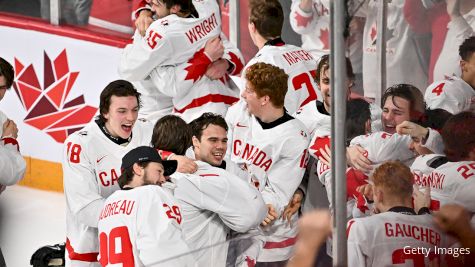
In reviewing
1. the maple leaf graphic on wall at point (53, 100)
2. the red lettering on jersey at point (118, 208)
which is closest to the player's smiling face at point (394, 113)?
the red lettering on jersey at point (118, 208)

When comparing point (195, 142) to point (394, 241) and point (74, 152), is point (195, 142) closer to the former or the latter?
point (74, 152)

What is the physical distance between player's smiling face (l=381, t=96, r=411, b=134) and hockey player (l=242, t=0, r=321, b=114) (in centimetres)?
174

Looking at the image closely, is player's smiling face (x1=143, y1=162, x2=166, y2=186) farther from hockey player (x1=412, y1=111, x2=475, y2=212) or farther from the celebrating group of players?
hockey player (x1=412, y1=111, x2=475, y2=212)

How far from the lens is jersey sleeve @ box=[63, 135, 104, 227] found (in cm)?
358

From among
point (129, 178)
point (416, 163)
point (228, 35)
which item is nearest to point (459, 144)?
point (416, 163)

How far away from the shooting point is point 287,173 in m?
3.49

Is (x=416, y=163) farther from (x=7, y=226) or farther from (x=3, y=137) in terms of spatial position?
(x=7, y=226)

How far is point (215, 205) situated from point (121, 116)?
→ 2.28 ft

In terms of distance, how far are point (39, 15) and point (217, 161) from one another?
2.46 meters

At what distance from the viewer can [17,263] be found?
4.69 meters

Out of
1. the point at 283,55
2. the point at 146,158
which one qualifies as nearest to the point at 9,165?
the point at 146,158

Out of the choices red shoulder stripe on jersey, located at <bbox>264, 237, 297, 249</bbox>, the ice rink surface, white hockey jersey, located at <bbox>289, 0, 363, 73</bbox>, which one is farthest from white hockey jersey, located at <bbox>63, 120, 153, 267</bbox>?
red shoulder stripe on jersey, located at <bbox>264, 237, 297, 249</bbox>

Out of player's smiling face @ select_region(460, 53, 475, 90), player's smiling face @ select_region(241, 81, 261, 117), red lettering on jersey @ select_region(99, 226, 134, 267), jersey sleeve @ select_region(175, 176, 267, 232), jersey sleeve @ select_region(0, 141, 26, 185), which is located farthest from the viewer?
jersey sleeve @ select_region(0, 141, 26, 185)

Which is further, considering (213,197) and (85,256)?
(85,256)
